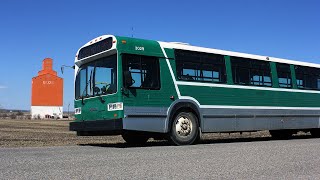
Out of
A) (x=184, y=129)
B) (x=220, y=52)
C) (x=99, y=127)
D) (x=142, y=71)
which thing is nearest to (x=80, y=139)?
(x=99, y=127)

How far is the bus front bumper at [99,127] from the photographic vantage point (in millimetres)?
11750

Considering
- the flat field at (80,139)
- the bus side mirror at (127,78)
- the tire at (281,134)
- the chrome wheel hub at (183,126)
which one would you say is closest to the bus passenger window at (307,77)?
the tire at (281,134)

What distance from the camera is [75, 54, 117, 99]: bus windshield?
1222 centimetres

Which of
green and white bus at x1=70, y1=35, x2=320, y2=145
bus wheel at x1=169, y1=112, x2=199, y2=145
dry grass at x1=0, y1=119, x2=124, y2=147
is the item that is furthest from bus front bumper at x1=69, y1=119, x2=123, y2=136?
dry grass at x1=0, y1=119, x2=124, y2=147

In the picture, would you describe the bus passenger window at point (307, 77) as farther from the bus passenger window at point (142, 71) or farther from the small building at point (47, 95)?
the small building at point (47, 95)

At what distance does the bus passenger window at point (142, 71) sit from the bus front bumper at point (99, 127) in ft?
3.55

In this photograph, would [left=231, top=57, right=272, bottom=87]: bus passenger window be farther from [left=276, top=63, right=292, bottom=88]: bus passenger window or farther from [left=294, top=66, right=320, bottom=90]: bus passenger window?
[left=294, top=66, right=320, bottom=90]: bus passenger window

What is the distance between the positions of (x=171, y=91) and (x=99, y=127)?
2276 millimetres

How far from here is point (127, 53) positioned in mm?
12117

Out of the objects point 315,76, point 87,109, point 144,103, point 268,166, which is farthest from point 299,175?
point 315,76

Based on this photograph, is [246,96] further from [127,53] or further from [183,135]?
[127,53]

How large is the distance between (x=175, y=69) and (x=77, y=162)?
552 cm

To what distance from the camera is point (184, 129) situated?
13.1 meters

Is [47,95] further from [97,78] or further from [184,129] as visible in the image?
[184,129]
